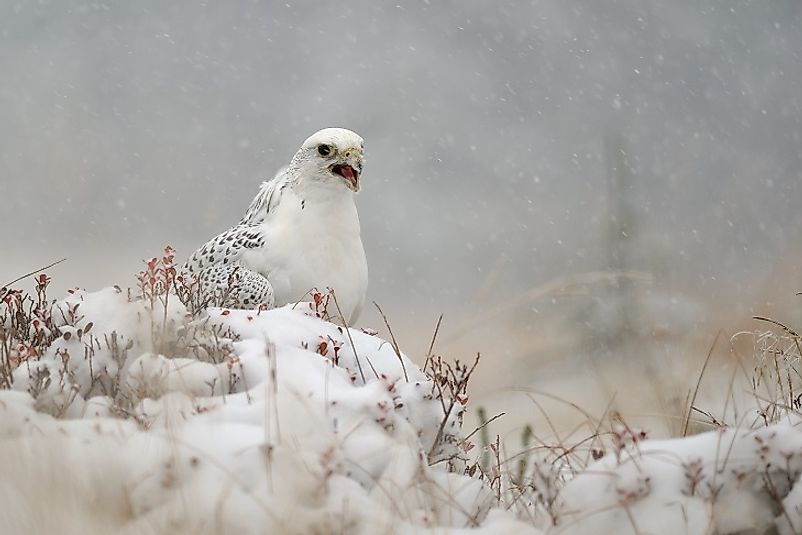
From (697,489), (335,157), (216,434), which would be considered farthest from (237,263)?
(697,489)

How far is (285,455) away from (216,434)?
268 mm

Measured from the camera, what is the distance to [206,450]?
2.68 m

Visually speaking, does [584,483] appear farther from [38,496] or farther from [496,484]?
[38,496]

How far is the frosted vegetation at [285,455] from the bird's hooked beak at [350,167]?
1.66 metres

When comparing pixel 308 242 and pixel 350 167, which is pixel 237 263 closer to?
pixel 308 242

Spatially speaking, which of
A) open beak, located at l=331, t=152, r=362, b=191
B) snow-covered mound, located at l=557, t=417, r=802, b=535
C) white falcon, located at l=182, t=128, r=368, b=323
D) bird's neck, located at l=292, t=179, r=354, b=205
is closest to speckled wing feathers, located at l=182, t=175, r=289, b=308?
white falcon, located at l=182, t=128, r=368, b=323

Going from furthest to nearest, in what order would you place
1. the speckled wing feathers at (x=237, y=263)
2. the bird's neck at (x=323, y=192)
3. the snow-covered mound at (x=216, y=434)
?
the bird's neck at (x=323, y=192), the speckled wing feathers at (x=237, y=263), the snow-covered mound at (x=216, y=434)

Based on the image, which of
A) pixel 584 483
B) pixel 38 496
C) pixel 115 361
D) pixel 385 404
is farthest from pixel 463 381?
pixel 38 496

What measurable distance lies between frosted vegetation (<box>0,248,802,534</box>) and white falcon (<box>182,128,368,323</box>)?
1.37m

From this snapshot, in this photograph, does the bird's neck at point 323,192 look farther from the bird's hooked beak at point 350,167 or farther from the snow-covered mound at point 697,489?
the snow-covered mound at point 697,489

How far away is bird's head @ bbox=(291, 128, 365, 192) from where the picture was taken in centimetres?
520

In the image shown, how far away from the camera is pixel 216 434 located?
9.07ft

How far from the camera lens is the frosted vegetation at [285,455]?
2.54 meters

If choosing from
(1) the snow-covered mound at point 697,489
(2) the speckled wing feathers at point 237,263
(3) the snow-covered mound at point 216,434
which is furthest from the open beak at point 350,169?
(1) the snow-covered mound at point 697,489
